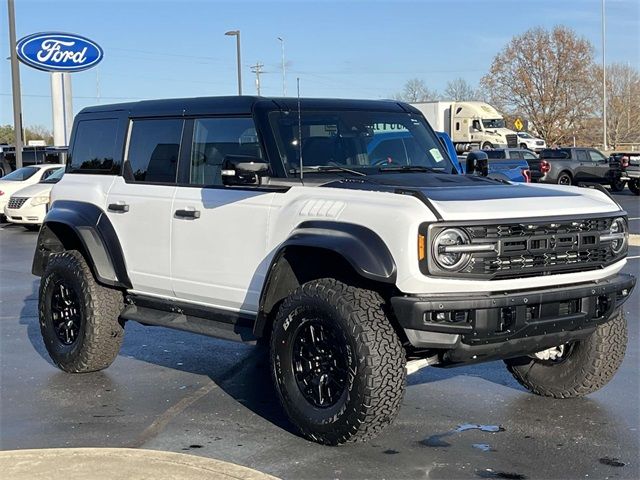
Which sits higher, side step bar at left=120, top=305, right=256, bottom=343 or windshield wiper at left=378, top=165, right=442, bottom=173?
windshield wiper at left=378, top=165, right=442, bottom=173

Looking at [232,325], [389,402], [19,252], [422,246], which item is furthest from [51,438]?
[19,252]

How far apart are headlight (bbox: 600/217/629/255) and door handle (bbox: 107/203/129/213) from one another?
3382mm

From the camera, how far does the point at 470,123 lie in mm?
53188

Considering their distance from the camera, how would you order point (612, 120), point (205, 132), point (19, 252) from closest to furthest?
point (205, 132), point (19, 252), point (612, 120)

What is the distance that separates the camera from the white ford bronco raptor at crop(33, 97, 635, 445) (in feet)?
16.3

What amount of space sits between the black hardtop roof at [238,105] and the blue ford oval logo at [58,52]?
23.1 metres

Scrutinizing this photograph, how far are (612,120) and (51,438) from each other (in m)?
72.8

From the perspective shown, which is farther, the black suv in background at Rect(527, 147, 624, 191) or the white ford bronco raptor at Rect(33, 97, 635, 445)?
the black suv in background at Rect(527, 147, 624, 191)

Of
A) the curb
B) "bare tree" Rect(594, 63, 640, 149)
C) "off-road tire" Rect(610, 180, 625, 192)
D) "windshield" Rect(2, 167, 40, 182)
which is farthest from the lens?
"bare tree" Rect(594, 63, 640, 149)

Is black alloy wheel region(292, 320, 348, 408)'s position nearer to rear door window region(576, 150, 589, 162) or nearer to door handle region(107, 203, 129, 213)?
door handle region(107, 203, 129, 213)

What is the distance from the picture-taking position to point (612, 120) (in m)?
73.4

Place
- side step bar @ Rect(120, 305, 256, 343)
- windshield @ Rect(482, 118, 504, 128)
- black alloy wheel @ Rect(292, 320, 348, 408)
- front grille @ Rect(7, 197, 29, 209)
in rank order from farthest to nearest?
windshield @ Rect(482, 118, 504, 128), front grille @ Rect(7, 197, 29, 209), side step bar @ Rect(120, 305, 256, 343), black alloy wheel @ Rect(292, 320, 348, 408)

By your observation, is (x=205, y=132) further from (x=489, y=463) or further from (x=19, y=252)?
(x=19, y=252)

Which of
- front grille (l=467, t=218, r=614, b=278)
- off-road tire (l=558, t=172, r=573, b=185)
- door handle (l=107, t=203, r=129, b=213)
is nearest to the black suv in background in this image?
off-road tire (l=558, t=172, r=573, b=185)
